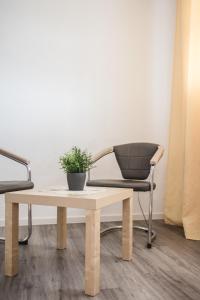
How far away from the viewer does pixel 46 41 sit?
2916 millimetres

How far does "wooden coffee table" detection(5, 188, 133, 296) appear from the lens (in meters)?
1.45

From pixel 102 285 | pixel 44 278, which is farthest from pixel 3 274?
pixel 102 285

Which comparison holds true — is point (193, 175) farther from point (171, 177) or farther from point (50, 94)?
point (50, 94)

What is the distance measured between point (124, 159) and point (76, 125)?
59cm

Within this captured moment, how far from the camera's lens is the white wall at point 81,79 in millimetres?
2848

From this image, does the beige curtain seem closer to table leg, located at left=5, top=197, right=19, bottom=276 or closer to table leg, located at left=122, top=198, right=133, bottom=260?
table leg, located at left=122, top=198, right=133, bottom=260

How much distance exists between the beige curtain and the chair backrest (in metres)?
0.31

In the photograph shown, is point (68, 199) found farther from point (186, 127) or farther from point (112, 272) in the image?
point (186, 127)

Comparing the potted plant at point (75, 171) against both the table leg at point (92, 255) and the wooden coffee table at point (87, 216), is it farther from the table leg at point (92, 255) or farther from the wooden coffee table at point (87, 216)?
the table leg at point (92, 255)

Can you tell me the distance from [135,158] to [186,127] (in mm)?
504

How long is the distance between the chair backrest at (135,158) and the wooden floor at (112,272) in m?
0.55

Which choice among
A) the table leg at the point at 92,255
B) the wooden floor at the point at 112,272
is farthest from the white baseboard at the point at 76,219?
the table leg at the point at 92,255

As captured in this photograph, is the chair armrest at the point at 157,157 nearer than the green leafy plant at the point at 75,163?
No

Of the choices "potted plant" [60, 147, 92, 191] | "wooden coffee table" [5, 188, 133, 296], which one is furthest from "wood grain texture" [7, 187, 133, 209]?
"potted plant" [60, 147, 92, 191]
